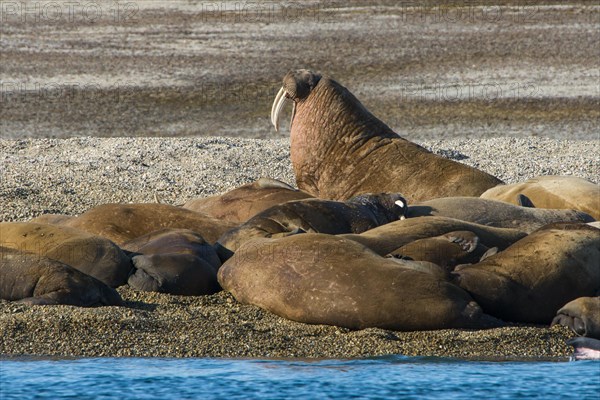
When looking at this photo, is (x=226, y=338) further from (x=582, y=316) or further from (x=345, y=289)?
(x=582, y=316)

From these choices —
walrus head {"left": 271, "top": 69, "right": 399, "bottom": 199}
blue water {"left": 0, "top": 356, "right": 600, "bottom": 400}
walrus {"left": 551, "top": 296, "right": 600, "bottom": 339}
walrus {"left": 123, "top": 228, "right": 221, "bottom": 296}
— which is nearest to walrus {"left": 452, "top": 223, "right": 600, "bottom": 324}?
walrus {"left": 551, "top": 296, "right": 600, "bottom": 339}

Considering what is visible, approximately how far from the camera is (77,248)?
31.9 ft

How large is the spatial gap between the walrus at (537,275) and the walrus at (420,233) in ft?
2.21

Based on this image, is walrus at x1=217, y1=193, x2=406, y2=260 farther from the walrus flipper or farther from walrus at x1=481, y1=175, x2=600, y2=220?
walrus at x1=481, y1=175, x2=600, y2=220

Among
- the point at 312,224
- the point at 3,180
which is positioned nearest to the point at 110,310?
the point at 312,224

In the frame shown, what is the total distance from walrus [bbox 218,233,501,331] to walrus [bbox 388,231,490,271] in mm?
482

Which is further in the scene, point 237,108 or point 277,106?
point 237,108

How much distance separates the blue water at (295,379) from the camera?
6.69 m

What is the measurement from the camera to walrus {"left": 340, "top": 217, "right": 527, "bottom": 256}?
30.9ft

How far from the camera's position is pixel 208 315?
870 centimetres

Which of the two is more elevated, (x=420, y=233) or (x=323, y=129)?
(x=323, y=129)

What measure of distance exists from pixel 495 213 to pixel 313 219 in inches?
69.5

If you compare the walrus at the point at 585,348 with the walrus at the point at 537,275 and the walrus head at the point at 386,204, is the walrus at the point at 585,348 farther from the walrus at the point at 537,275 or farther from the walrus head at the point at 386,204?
the walrus head at the point at 386,204

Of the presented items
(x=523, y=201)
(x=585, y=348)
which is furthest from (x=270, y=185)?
(x=585, y=348)
